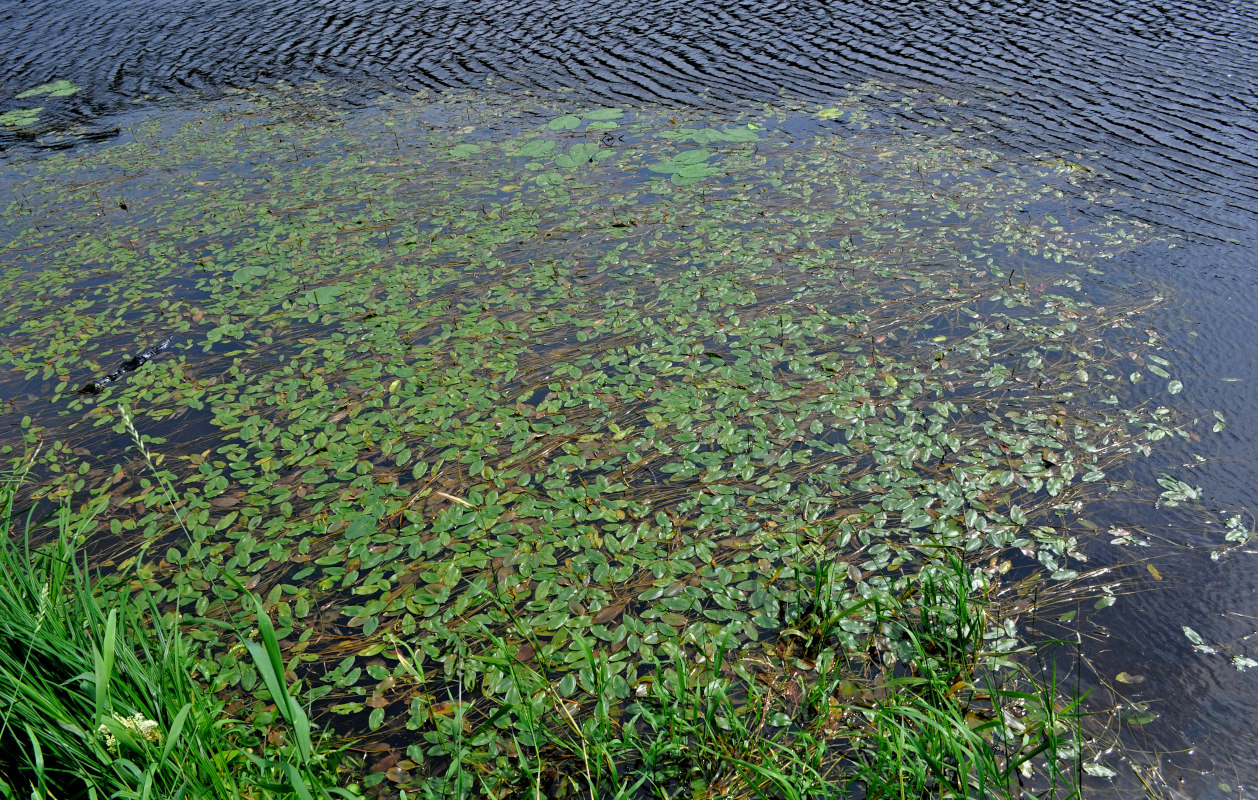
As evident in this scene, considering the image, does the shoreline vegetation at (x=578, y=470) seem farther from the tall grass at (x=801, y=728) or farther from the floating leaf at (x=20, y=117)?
the floating leaf at (x=20, y=117)

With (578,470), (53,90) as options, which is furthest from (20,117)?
(578,470)

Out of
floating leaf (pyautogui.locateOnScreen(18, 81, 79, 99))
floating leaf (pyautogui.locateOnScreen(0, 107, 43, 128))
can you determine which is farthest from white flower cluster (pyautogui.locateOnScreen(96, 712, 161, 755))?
floating leaf (pyautogui.locateOnScreen(18, 81, 79, 99))

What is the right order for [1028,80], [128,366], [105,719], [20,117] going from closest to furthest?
1. [105,719]
2. [128,366]
3. [1028,80]
4. [20,117]


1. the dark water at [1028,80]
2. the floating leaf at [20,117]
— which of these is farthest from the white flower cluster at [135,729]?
the floating leaf at [20,117]

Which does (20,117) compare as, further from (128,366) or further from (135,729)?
(135,729)

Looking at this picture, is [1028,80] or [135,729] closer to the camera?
[135,729]

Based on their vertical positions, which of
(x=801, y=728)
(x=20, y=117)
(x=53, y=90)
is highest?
(x=53, y=90)

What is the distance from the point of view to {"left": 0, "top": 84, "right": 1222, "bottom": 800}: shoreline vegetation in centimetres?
259

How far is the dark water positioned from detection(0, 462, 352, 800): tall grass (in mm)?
2888

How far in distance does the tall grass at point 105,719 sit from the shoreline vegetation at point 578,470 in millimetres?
18

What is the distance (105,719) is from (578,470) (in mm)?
2397

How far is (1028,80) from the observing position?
7.99 meters

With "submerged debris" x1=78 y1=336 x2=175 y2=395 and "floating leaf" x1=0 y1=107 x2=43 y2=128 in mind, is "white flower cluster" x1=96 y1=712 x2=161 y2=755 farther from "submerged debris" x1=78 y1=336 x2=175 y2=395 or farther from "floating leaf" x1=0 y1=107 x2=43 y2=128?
"floating leaf" x1=0 y1=107 x2=43 y2=128

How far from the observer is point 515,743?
2.72 m
